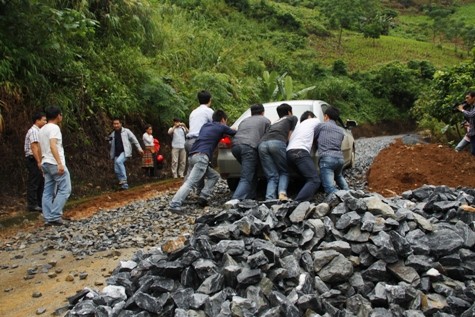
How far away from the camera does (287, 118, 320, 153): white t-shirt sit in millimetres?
7199

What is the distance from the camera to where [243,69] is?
2606 centimetres

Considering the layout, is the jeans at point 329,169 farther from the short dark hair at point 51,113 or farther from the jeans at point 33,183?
the jeans at point 33,183

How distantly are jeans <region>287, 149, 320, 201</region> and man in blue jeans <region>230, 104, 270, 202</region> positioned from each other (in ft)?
1.96

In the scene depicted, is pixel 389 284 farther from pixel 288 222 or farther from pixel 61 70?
pixel 61 70

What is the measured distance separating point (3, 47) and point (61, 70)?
198cm

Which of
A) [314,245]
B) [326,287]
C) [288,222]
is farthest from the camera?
[288,222]

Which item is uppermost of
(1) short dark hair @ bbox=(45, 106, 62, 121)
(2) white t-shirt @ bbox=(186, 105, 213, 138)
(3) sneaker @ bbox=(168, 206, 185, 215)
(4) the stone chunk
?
(1) short dark hair @ bbox=(45, 106, 62, 121)

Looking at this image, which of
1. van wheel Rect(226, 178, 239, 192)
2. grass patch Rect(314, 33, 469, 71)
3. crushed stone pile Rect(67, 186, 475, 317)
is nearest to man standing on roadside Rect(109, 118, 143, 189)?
van wheel Rect(226, 178, 239, 192)

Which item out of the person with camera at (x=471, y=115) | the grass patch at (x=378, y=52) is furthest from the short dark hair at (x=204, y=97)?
the grass patch at (x=378, y=52)

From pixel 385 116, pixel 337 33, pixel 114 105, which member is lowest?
pixel 385 116

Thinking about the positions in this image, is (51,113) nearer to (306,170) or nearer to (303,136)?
Result: (303,136)

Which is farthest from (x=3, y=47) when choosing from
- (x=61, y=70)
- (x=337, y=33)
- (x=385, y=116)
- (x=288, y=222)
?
(x=337, y=33)

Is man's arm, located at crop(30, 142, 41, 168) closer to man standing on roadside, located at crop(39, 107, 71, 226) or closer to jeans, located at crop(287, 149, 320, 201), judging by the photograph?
man standing on roadside, located at crop(39, 107, 71, 226)

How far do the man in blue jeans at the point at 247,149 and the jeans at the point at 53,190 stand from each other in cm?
278
